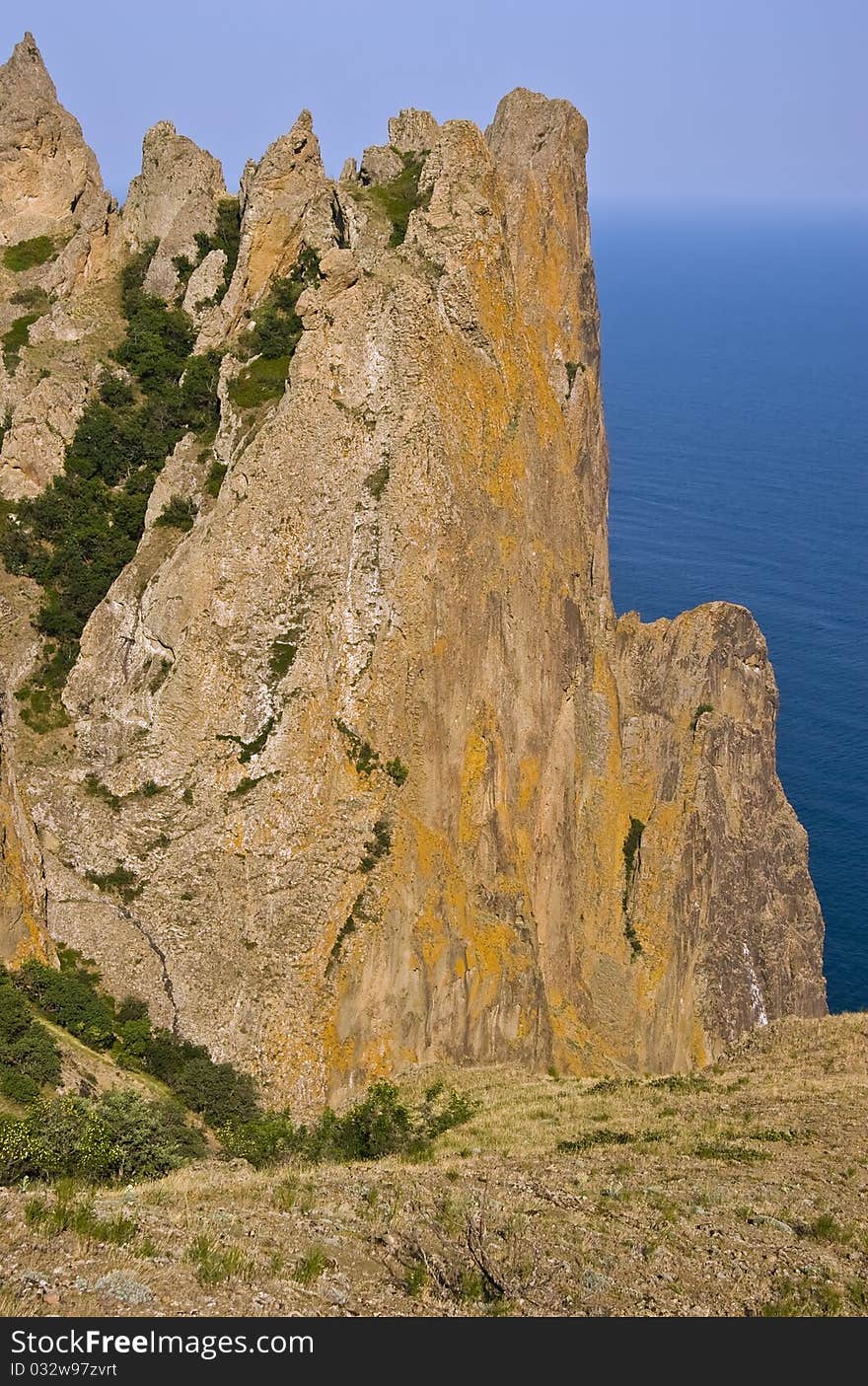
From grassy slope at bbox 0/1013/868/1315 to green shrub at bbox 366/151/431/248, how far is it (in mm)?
24336

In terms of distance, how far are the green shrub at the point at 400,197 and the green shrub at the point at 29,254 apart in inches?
558

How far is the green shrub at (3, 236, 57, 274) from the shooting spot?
48.1 m

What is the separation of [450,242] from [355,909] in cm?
1814

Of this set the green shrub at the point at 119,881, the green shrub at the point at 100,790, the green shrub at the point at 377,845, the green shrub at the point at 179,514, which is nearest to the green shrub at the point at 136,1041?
the green shrub at the point at 119,881

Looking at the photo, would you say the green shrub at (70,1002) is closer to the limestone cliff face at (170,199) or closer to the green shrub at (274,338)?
the green shrub at (274,338)

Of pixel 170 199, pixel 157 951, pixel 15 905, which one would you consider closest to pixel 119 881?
pixel 157 951

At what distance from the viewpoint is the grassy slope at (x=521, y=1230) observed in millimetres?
16953

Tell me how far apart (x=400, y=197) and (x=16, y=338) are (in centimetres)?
1324

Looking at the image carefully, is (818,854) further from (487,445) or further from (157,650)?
(157,650)

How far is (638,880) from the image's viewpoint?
4766cm

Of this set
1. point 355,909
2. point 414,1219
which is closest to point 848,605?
point 355,909

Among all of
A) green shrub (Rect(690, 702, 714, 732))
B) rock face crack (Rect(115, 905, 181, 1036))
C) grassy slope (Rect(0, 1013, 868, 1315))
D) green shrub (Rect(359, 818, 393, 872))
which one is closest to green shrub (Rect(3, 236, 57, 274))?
rock face crack (Rect(115, 905, 181, 1036))

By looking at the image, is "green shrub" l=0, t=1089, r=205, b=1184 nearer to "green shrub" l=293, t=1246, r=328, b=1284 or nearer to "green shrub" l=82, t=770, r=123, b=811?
"green shrub" l=293, t=1246, r=328, b=1284

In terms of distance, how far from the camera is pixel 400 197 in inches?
1577
